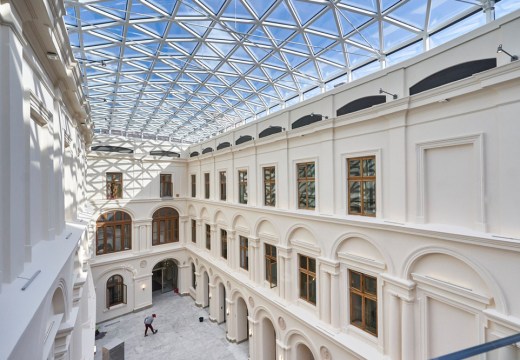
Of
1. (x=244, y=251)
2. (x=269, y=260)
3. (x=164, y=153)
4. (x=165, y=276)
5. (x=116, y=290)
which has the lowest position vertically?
(x=165, y=276)

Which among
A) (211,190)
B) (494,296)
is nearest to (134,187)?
(211,190)

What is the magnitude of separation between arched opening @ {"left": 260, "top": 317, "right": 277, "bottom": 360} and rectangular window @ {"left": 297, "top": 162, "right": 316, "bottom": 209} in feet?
24.2

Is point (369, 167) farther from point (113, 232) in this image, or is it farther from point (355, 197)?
point (113, 232)

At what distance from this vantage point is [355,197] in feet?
29.8

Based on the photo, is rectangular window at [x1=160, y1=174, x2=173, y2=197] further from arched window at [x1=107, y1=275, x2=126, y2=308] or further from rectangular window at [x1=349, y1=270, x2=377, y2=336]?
rectangular window at [x1=349, y1=270, x2=377, y2=336]

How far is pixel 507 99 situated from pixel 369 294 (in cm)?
693

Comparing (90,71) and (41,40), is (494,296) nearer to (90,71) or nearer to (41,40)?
(41,40)

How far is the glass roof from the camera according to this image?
28.9 ft

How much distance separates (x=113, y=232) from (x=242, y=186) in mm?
13285

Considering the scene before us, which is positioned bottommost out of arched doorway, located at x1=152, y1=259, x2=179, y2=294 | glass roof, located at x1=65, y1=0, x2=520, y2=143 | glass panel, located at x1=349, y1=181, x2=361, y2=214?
arched doorway, located at x1=152, y1=259, x2=179, y2=294

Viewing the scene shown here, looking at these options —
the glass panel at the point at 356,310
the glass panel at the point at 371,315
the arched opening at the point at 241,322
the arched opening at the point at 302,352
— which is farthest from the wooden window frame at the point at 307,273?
the arched opening at the point at 241,322

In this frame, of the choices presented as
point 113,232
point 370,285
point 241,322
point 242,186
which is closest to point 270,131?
point 242,186

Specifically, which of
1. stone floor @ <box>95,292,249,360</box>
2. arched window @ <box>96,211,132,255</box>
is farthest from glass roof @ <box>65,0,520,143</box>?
stone floor @ <box>95,292,249,360</box>

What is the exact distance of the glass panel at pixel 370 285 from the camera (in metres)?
8.48
